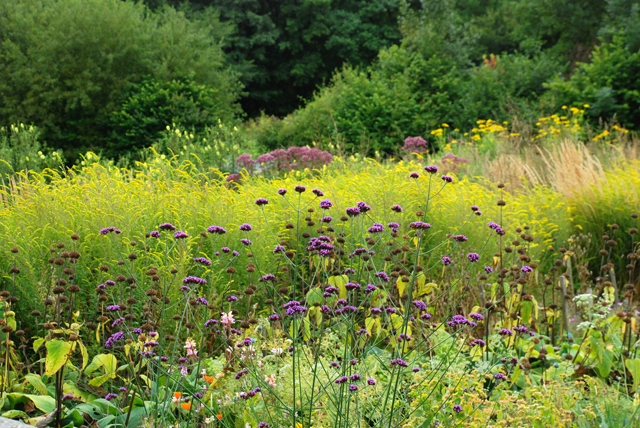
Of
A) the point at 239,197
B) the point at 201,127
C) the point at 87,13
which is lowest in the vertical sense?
the point at 201,127

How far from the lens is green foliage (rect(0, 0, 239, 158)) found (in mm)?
13648

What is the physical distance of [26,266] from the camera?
11.2 ft

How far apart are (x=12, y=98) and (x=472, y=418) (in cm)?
1484

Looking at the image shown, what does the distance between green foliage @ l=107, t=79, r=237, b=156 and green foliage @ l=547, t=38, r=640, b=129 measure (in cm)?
858

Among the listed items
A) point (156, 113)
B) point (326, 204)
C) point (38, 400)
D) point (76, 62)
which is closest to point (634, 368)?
point (326, 204)

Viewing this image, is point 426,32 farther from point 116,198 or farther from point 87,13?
point 116,198

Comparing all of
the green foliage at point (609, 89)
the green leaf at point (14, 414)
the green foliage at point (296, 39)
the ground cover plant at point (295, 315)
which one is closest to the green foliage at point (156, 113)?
the ground cover plant at point (295, 315)

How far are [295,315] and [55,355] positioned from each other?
94cm

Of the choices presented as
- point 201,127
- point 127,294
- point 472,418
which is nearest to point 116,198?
point 127,294

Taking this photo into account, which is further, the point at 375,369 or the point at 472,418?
the point at 375,369

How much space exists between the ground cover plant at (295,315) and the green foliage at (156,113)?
8.32 meters

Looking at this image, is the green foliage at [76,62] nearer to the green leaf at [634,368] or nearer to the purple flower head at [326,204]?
the purple flower head at [326,204]

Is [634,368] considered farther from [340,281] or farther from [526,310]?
[340,281]

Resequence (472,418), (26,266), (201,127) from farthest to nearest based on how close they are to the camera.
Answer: (201,127) → (26,266) → (472,418)
